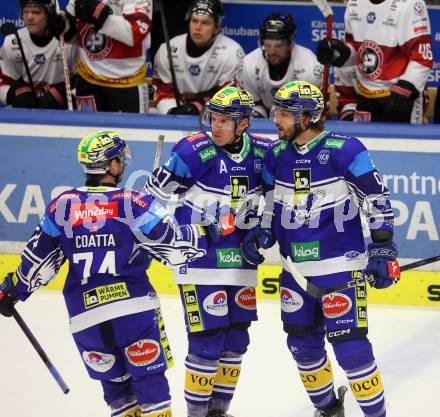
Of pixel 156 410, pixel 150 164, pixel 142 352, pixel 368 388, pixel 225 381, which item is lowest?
pixel 225 381

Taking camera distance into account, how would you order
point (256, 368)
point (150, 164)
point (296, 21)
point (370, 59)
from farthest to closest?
point (296, 21), point (370, 59), point (150, 164), point (256, 368)

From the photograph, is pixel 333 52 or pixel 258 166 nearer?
pixel 258 166

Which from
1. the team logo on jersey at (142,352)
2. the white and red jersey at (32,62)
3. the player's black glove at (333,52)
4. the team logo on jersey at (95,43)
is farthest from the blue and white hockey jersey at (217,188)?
the white and red jersey at (32,62)

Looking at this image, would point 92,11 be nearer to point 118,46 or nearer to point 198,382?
point 118,46

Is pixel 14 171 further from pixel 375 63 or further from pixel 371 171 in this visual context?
pixel 371 171

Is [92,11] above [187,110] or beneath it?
above

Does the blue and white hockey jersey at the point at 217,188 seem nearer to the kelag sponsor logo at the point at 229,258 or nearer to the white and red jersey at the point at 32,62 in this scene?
the kelag sponsor logo at the point at 229,258

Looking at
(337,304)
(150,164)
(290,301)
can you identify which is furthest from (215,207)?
(150,164)

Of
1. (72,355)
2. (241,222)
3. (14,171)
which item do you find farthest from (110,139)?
(14,171)

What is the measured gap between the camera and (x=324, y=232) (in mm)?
5266

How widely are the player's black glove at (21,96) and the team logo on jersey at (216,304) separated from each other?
3149 millimetres

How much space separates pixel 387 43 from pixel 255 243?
270 centimetres

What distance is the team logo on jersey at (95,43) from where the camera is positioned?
786cm

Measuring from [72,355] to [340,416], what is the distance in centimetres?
174
